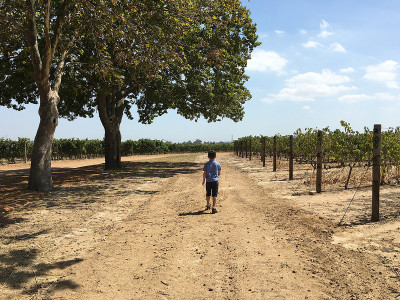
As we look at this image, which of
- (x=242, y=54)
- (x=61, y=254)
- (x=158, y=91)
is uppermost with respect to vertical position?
(x=242, y=54)

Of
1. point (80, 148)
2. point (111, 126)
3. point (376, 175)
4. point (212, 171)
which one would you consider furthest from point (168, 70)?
point (80, 148)

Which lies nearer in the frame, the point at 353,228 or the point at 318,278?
the point at 318,278

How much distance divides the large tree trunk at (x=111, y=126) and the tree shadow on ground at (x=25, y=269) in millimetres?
14910

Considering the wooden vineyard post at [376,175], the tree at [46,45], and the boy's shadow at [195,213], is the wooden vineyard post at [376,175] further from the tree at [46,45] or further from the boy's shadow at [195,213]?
the tree at [46,45]

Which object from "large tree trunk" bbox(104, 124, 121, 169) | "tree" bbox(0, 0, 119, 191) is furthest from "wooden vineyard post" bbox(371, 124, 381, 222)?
"large tree trunk" bbox(104, 124, 121, 169)

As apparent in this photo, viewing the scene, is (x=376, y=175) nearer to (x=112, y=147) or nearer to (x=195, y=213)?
(x=195, y=213)

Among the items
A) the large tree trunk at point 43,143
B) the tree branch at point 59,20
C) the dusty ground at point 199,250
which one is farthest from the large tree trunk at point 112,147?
the dusty ground at point 199,250

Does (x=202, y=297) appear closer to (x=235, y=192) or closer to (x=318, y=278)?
(x=318, y=278)

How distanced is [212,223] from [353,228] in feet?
9.36

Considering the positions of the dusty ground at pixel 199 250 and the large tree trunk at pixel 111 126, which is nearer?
the dusty ground at pixel 199 250

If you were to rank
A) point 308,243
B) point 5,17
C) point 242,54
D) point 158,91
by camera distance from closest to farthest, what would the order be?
point 308,243 → point 5,17 → point 158,91 → point 242,54

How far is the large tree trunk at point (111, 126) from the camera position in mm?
19000

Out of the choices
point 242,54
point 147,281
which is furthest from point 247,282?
point 242,54

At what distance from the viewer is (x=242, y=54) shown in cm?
2069
